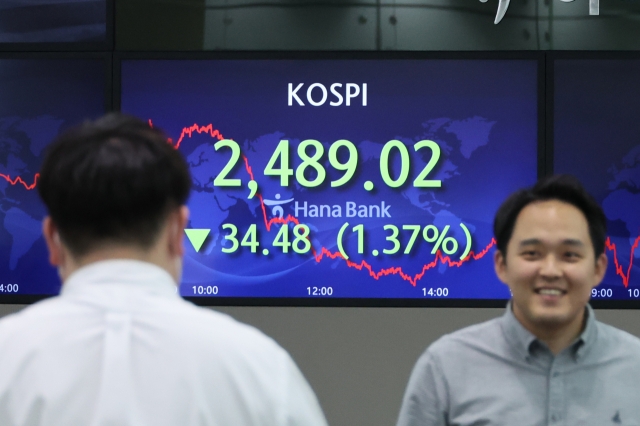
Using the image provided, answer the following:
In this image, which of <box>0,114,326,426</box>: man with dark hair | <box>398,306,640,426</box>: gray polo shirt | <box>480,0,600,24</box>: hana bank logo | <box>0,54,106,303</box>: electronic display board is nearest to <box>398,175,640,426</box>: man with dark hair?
<box>398,306,640,426</box>: gray polo shirt

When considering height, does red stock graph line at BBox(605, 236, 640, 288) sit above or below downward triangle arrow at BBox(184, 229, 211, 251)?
below

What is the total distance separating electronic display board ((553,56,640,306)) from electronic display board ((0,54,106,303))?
2.05 m

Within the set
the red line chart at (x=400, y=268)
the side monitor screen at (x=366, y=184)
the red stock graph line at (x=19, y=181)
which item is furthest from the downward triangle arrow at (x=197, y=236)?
the red stock graph line at (x=19, y=181)

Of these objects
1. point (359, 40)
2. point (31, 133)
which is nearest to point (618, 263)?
point (359, 40)

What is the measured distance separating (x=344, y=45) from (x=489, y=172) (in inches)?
33.9

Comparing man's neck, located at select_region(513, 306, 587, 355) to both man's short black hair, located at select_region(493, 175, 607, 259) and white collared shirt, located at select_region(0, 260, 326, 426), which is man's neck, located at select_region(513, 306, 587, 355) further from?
white collared shirt, located at select_region(0, 260, 326, 426)

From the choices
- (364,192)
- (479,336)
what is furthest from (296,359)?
(479,336)

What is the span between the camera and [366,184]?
4.17 meters

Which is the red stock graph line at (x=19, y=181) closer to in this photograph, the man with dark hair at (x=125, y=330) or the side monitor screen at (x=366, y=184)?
the side monitor screen at (x=366, y=184)

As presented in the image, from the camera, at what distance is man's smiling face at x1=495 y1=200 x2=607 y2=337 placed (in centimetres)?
202

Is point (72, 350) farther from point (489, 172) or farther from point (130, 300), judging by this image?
point (489, 172)

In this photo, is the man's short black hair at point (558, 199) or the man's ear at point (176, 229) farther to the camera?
the man's short black hair at point (558, 199)

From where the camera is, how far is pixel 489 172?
4152 mm

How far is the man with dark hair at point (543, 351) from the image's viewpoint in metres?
1.96
